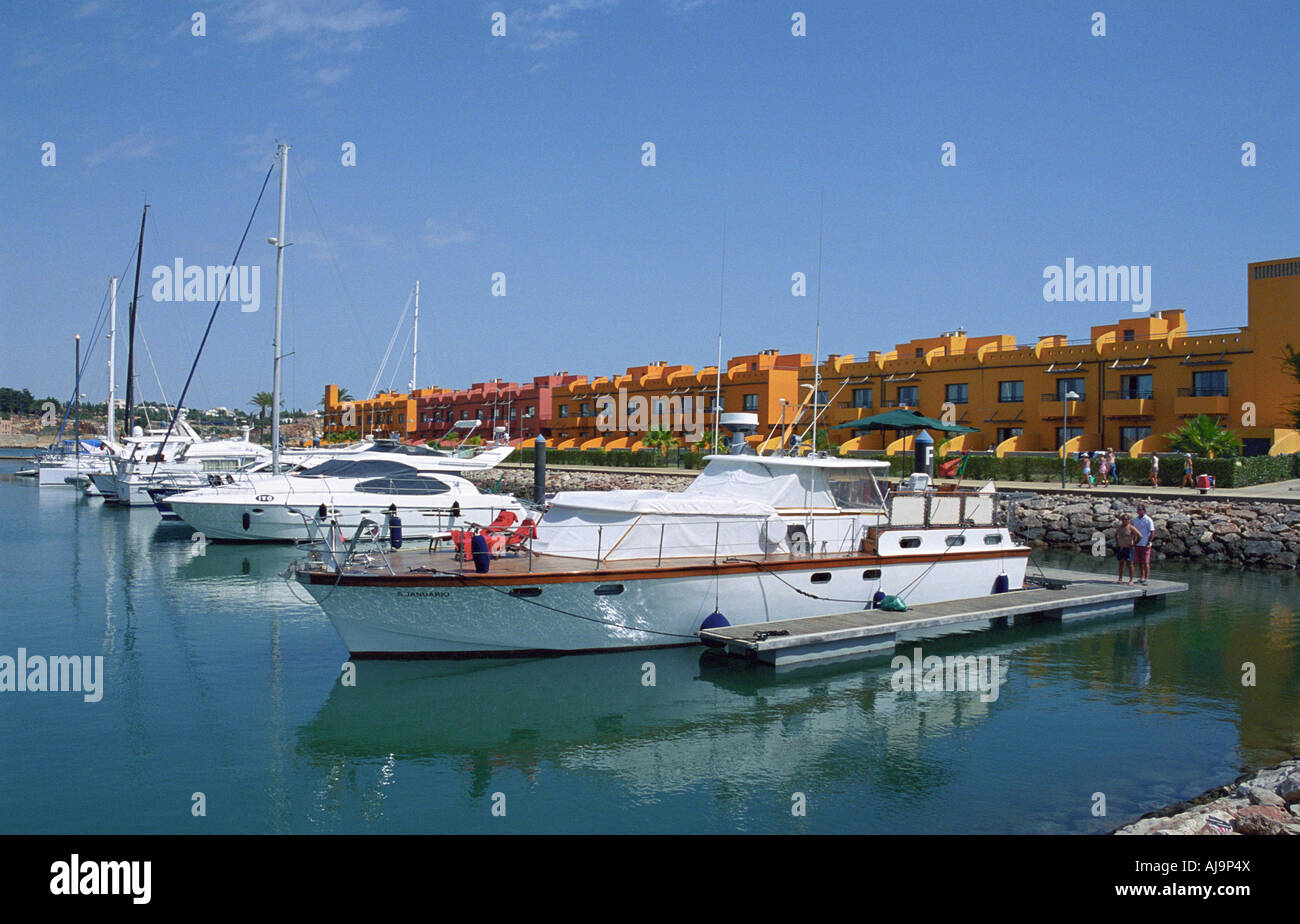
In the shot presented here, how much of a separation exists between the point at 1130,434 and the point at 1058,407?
10.7 feet

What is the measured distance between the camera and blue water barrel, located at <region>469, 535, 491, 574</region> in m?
13.2

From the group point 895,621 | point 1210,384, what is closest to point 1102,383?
point 1210,384

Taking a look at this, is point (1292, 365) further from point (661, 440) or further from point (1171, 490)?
point (661, 440)

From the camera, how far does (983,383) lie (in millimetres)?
46594

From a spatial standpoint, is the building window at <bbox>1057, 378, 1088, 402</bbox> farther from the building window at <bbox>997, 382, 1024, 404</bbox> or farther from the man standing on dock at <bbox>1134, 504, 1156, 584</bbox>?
the man standing on dock at <bbox>1134, 504, 1156, 584</bbox>

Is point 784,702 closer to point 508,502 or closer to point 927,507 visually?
point 927,507

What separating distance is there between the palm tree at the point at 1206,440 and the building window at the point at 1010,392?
11.1 m

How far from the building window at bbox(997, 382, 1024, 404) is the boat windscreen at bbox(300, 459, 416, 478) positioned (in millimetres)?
29954

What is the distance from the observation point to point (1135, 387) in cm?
4181

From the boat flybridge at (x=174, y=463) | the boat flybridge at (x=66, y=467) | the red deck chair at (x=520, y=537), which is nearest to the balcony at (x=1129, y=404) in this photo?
the red deck chair at (x=520, y=537)

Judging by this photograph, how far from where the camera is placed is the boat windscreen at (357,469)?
2914cm

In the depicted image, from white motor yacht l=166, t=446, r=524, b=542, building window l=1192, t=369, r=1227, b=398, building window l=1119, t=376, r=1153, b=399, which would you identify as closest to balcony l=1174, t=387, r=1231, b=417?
building window l=1192, t=369, r=1227, b=398

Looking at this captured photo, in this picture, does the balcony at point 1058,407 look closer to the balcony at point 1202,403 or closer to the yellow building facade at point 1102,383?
the yellow building facade at point 1102,383
